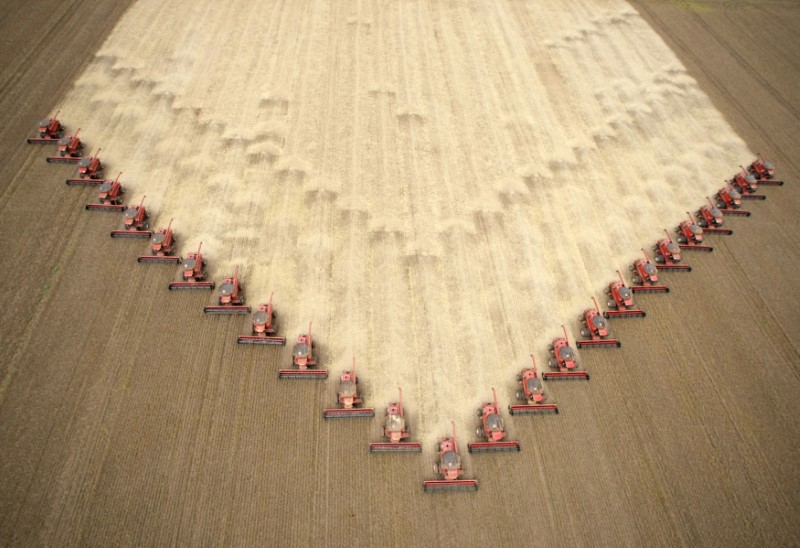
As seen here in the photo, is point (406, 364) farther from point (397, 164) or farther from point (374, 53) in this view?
point (374, 53)

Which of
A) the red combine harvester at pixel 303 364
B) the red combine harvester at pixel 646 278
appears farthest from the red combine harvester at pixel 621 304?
the red combine harvester at pixel 303 364

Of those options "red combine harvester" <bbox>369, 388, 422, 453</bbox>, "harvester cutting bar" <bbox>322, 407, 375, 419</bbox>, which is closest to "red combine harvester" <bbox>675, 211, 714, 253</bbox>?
"red combine harvester" <bbox>369, 388, 422, 453</bbox>

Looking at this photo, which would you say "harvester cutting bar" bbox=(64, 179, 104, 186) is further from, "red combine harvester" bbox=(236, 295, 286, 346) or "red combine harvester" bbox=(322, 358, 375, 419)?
"red combine harvester" bbox=(322, 358, 375, 419)

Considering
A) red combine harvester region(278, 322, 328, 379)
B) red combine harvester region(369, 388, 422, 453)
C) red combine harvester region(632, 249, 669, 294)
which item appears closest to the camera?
red combine harvester region(369, 388, 422, 453)

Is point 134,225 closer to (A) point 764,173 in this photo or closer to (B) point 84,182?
(B) point 84,182

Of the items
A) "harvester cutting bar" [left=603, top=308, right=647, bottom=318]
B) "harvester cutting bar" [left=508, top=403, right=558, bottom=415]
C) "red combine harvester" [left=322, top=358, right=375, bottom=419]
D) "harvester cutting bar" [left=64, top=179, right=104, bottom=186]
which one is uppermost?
"harvester cutting bar" [left=64, top=179, right=104, bottom=186]

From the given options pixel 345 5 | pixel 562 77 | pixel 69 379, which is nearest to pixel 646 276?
pixel 562 77
